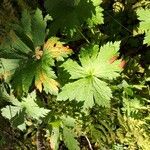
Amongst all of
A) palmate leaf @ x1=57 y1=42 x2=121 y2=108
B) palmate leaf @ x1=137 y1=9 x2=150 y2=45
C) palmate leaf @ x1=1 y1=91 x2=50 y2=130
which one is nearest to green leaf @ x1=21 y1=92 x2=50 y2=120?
palmate leaf @ x1=1 y1=91 x2=50 y2=130

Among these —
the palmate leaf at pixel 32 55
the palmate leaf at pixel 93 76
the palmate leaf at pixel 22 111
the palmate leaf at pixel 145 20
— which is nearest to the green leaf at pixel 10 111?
the palmate leaf at pixel 22 111

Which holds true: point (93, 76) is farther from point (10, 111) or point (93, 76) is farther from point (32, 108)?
point (10, 111)

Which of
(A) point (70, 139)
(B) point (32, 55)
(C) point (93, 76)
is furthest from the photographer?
(A) point (70, 139)

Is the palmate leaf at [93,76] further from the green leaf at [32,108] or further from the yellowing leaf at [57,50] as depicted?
the green leaf at [32,108]

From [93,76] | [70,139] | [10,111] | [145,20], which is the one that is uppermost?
[145,20]

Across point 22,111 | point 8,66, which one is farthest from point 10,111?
point 8,66

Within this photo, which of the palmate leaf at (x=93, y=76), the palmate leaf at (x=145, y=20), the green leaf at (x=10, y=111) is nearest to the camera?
the palmate leaf at (x=93, y=76)

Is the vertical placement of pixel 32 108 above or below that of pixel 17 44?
below
